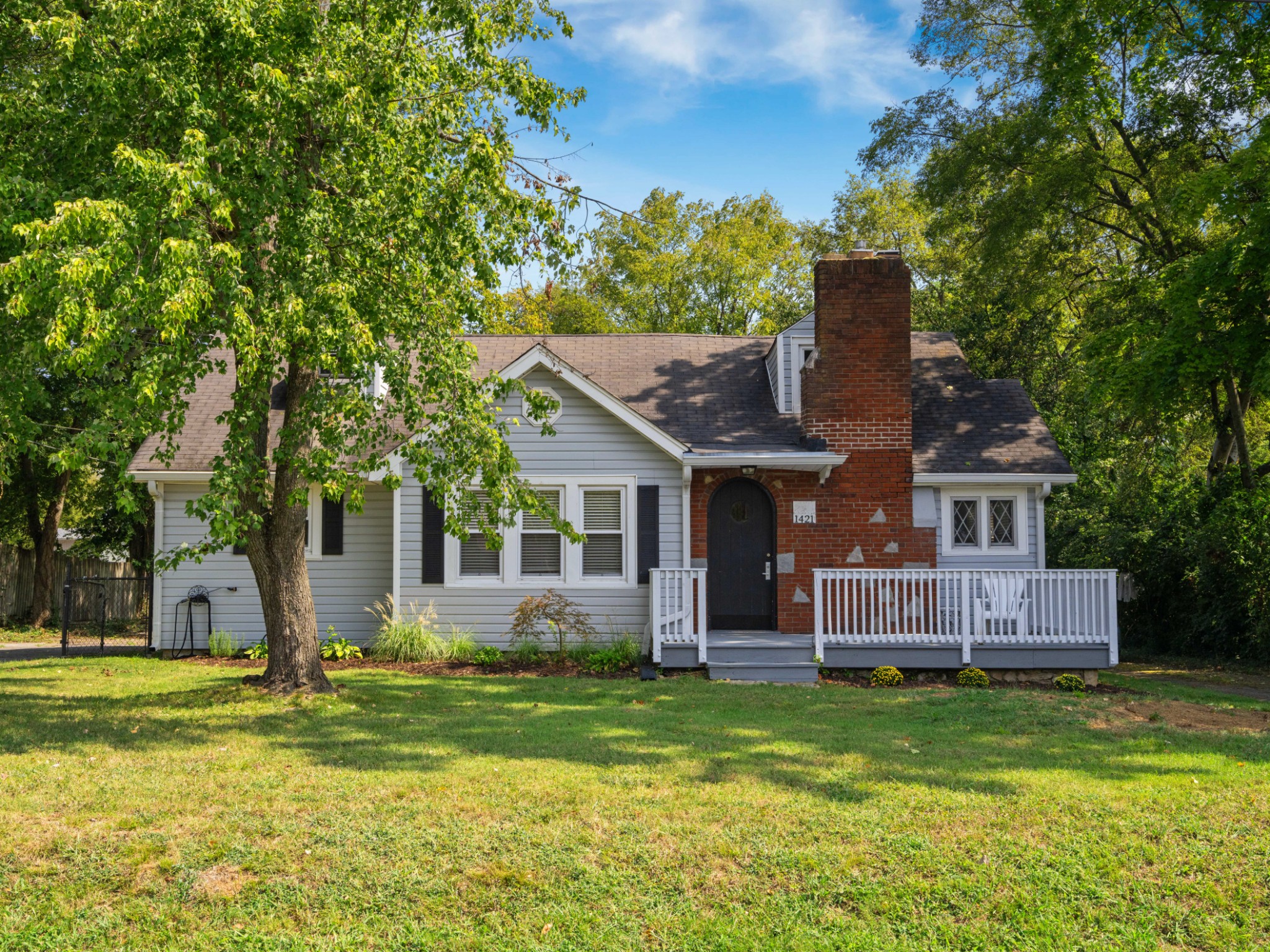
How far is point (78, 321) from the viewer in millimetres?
6785

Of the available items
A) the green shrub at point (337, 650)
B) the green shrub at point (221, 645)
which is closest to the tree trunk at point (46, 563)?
the green shrub at point (221, 645)

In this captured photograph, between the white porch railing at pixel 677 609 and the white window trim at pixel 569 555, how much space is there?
3.38ft

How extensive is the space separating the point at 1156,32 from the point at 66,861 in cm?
1916

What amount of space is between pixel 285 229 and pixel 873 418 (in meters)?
8.54

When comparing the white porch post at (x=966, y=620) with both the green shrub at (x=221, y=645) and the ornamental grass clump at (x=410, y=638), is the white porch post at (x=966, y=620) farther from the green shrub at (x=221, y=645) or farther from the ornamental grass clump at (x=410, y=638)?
the green shrub at (x=221, y=645)

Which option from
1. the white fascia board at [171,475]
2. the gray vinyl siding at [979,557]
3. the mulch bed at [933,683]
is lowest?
the mulch bed at [933,683]

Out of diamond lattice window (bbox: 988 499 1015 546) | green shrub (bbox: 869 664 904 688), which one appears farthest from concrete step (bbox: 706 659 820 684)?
diamond lattice window (bbox: 988 499 1015 546)

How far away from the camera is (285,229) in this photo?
8352 mm

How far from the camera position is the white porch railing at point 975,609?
1216 centimetres

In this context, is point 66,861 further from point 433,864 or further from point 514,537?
point 514,537

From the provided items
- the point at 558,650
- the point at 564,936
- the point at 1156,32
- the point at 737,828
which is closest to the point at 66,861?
the point at 564,936

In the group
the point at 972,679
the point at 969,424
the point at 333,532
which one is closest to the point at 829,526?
the point at 972,679

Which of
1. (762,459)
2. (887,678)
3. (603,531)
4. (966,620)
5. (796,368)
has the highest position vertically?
(796,368)

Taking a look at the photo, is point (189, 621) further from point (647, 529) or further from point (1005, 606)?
point (1005, 606)
